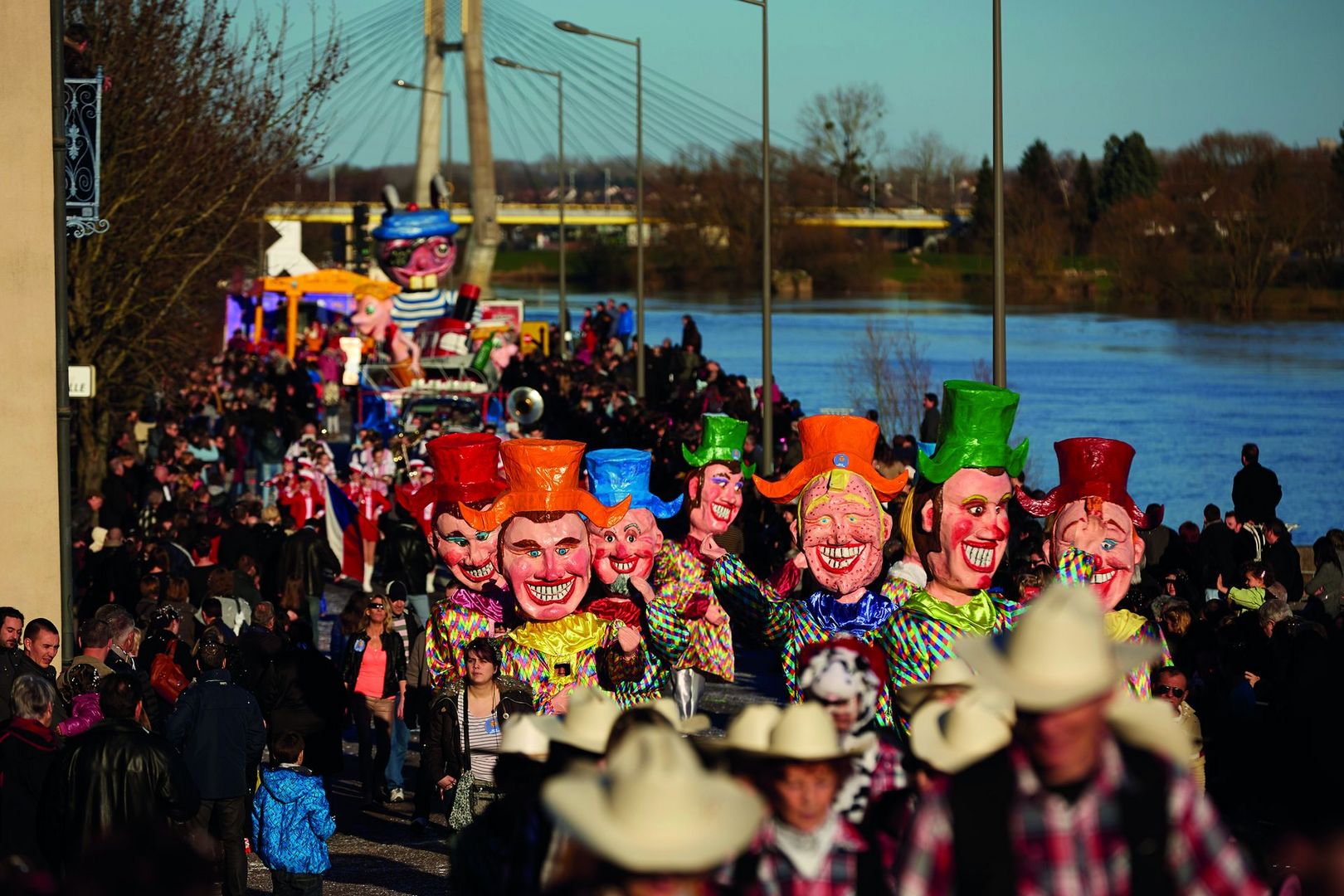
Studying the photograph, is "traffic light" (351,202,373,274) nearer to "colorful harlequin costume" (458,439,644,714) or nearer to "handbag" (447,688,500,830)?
"colorful harlequin costume" (458,439,644,714)

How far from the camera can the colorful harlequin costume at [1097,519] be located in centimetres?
955

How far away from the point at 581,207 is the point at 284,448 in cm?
6598

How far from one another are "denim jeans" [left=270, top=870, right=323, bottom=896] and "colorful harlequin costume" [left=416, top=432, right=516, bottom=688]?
1180 millimetres

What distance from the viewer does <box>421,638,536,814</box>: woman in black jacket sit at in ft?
28.2

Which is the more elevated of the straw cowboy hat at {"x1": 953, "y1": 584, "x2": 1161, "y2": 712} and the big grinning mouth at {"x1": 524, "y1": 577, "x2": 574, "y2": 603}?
the straw cowboy hat at {"x1": 953, "y1": 584, "x2": 1161, "y2": 712}

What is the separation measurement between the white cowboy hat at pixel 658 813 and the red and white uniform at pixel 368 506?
44.9 ft

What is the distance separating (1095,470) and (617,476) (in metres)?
2.74

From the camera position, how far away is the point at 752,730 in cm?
501

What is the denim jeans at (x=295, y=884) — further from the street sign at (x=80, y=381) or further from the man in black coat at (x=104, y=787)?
the street sign at (x=80, y=381)

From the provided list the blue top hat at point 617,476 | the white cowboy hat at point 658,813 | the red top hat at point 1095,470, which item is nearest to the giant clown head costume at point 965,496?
the red top hat at point 1095,470

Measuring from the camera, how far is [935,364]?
53.3 metres

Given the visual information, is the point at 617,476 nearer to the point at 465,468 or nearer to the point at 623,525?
the point at 623,525

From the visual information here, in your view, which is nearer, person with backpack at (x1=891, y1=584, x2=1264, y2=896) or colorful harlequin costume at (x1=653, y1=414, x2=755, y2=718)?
person with backpack at (x1=891, y1=584, x2=1264, y2=896)

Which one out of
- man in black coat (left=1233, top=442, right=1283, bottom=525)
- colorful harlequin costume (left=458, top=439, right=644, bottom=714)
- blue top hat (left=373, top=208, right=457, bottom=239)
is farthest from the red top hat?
blue top hat (left=373, top=208, right=457, bottom=239)
